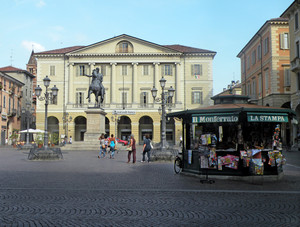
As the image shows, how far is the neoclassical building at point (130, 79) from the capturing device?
55.9 m

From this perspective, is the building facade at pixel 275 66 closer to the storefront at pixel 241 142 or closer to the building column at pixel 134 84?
the building column at pixel 134 84

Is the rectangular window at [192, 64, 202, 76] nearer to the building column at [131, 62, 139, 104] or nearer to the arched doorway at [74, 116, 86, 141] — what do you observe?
the building column at [131, 62, 139, 104]

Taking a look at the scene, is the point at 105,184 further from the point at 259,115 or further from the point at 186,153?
the point at 259,115

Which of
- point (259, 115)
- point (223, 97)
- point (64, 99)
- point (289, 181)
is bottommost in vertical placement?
point (289, 181)

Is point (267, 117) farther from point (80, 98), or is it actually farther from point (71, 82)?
point (71, 82)

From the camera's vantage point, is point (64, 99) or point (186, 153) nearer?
point (186, 153)

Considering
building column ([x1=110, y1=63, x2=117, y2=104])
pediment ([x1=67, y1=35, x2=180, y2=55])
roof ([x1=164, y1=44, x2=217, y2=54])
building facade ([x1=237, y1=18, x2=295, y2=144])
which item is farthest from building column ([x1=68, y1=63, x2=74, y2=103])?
building facade ([x1=237, y1=18, x2=295, y2=144])

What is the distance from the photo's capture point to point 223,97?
13.4m

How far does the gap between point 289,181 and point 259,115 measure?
2.34 m

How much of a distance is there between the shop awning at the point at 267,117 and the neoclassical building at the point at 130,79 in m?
44.1

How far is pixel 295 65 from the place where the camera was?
31.3m

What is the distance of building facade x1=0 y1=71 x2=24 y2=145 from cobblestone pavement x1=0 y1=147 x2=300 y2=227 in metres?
45.1

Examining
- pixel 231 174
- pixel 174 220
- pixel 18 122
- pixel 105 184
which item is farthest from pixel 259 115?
pixel 18 122

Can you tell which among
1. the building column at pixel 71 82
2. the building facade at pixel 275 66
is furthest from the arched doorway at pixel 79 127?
the building facade at pixel 275 66
